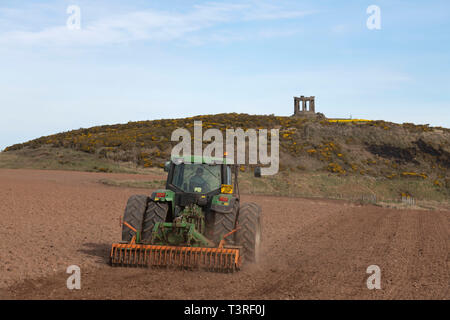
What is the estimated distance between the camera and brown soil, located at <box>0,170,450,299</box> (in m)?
7.71

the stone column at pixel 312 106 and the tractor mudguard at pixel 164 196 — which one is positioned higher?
the stone column at pixel 312 106

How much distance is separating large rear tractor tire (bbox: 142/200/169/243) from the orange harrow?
0.54 metres

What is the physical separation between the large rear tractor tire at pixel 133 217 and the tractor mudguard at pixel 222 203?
1.37 m

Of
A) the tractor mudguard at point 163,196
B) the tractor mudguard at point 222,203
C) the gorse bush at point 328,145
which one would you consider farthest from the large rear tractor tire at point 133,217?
the gorse bush at point 328,145

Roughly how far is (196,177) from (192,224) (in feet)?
4.91

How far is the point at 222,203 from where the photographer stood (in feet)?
31.4

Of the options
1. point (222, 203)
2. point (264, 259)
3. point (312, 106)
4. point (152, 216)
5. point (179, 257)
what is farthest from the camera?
point (312, 106)

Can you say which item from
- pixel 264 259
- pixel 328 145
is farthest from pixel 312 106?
pixel 264 259

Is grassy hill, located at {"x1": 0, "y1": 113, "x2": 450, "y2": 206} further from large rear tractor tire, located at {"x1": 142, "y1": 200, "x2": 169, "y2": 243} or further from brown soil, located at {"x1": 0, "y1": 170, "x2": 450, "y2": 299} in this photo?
large rear tractor tire, located at {"x1": 142, "y1": 200, "x2": 169, "y2": 243}

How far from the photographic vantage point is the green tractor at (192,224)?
29.1 ft

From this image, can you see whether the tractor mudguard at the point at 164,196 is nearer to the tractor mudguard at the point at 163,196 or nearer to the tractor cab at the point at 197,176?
the tractor mudguard at the point at 163,196

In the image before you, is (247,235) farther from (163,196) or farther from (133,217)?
(133,217)

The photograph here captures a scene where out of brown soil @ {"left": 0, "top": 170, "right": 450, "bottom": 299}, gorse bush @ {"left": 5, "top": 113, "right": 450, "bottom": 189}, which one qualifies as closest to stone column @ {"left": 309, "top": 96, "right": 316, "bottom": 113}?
gorse bush @ {"left": 5, "top": 113, "right": 450, "bottom": 189}

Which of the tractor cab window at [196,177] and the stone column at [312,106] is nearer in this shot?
the tractor cab window at [196,177]
